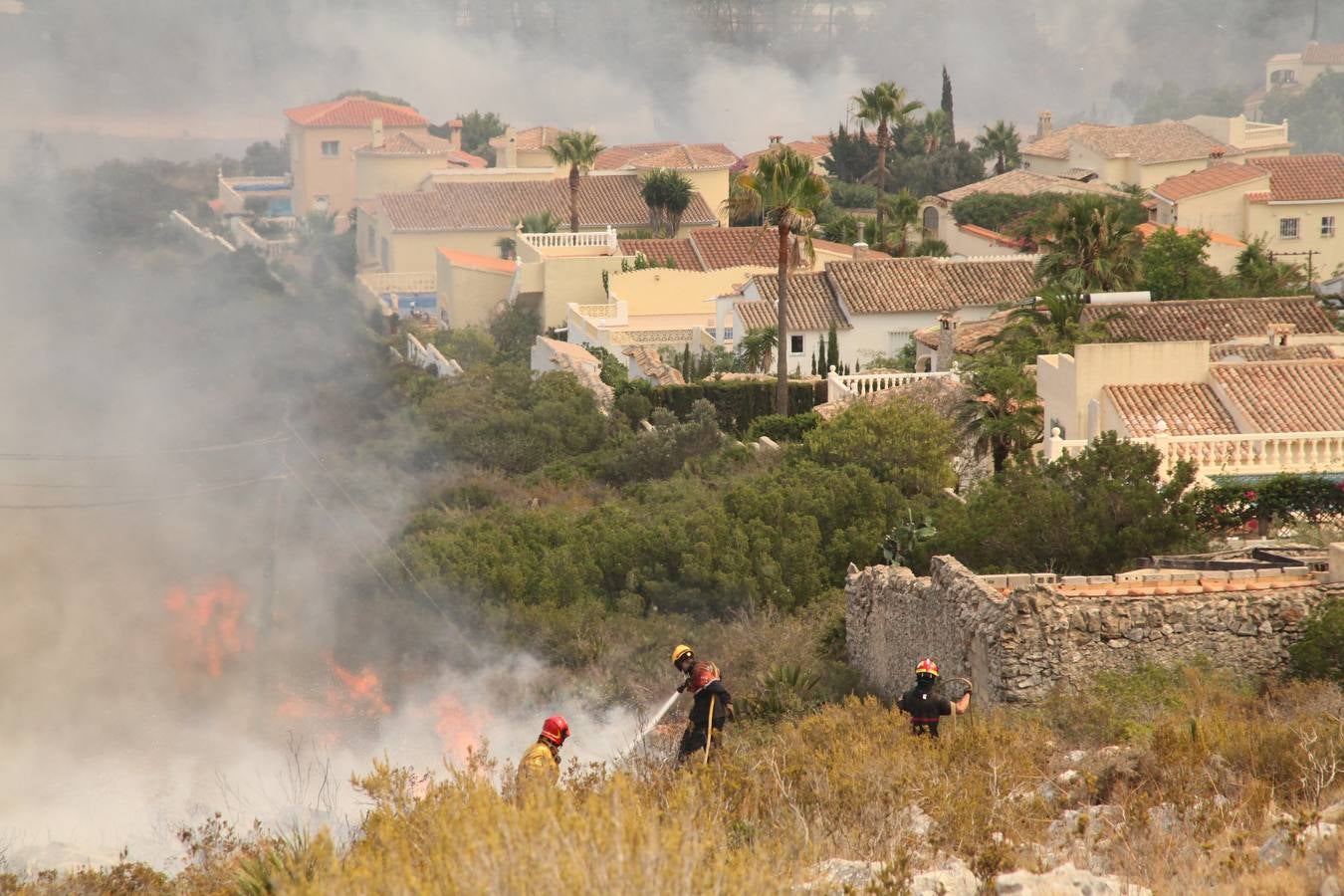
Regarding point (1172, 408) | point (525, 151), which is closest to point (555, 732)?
point (1172, 408)

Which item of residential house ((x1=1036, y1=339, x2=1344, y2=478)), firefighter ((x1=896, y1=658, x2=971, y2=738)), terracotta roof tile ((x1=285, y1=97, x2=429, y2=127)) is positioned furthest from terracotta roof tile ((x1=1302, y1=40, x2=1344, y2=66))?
firefighter ((x1=896, y1=658, x2=971, y2=738))

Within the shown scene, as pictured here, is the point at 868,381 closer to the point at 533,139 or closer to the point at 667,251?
the point at 667,251

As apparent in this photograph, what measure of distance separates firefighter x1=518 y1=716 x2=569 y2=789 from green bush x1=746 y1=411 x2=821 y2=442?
86.0ft

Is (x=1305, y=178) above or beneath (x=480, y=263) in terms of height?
above

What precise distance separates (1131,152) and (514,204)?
23.2m

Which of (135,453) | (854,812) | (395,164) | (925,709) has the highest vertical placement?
(395,164)

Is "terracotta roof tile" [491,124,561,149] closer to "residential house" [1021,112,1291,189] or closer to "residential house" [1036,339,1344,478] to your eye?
"residential house" [1021,112,1291,189]

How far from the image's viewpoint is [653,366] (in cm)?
4419

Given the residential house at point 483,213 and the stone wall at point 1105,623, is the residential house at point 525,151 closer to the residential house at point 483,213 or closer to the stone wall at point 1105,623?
the residential house at point 483,213

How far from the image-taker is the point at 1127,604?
15.6 metres

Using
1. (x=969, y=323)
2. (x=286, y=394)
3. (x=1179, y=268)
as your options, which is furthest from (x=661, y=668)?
(x=1179, y=268)

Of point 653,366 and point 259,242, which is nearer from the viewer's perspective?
point 653,366

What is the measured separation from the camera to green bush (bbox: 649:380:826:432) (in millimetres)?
41500

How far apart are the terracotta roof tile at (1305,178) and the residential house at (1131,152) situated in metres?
6.40
